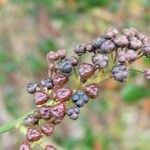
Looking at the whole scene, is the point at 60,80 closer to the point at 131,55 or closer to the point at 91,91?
the point at 91,91

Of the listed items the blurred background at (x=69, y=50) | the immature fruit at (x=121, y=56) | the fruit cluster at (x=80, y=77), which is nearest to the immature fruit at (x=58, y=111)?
the fruit cluster at (x=80, y=77)

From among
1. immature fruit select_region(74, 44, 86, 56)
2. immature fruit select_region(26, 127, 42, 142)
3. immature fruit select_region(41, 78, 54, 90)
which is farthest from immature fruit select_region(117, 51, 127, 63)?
immature fruit select_region(26, 127, 42, 142)

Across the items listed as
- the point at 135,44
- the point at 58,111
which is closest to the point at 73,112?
the point at 58,111

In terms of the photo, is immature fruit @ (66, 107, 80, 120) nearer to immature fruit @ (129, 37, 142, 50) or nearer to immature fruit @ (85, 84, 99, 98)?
immature fruit @ (85, 84, 99, 98)

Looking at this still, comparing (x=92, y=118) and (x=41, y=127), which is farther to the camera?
(x=92, y=118)

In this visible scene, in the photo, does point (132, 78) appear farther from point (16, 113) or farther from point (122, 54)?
point (122, 54)

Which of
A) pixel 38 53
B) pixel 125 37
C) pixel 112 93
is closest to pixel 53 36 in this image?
pixel 38 53
